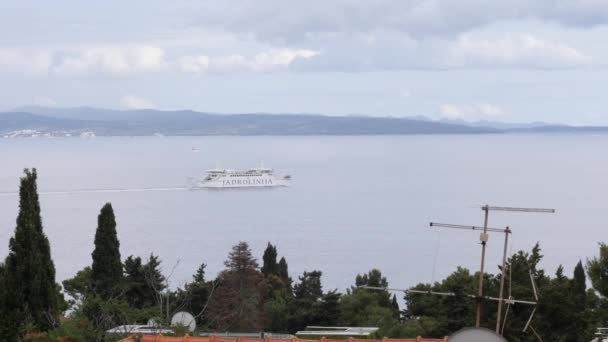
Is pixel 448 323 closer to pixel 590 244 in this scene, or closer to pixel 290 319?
pixel 290 319

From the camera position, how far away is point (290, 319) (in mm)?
27250

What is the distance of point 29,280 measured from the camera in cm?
1559

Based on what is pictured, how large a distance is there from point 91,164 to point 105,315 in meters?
140

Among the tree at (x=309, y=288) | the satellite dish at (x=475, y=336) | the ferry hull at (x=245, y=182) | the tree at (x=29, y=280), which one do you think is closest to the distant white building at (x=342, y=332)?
the tree at (x=309, y=288)

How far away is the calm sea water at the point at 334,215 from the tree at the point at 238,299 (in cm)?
583

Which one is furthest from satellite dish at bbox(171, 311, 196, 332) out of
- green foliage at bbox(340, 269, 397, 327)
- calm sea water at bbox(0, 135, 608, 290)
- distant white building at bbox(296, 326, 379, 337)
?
calm sea water at bbox(0, 135, 608, 290)

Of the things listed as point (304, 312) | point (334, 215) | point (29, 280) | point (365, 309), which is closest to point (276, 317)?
point (304, 312)

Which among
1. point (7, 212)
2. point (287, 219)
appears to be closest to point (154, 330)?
point (287, 219)

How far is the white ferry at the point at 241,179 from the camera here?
361ft

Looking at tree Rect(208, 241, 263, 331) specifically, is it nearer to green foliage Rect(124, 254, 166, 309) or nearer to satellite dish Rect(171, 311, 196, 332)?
green foliage Rect(124, 254, 166, 309)

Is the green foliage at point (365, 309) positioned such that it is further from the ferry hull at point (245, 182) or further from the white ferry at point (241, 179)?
the white ferry at point (241, 179)

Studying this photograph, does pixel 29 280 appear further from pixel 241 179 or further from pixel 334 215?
pixel 241 179

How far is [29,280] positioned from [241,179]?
316ft

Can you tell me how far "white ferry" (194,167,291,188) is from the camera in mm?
110062
